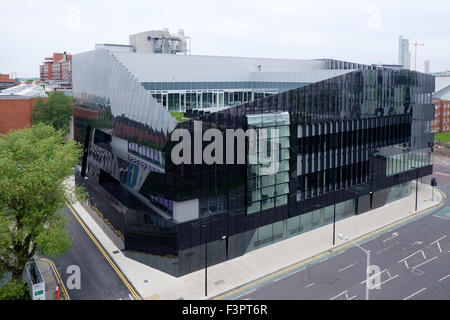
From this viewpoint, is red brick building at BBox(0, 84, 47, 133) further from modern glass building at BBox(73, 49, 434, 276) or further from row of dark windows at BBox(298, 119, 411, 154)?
row of dark windows at BBox(298, 119, 411, 154)

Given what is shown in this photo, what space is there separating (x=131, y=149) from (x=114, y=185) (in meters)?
8.70

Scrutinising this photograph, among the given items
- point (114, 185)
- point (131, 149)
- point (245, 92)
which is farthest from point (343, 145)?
point (114, 185)

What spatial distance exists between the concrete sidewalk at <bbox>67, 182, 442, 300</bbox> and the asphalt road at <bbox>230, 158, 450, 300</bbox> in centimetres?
181

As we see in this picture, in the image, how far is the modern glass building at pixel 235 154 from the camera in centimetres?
3400


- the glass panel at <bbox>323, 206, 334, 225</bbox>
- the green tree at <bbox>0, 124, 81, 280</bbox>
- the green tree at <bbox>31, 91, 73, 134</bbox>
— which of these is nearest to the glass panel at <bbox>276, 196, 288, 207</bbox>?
the glass panel at <bbox>323, 206, 334, 225</bbox>

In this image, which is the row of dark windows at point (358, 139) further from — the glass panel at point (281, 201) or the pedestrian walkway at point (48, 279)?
the pedestrian walkway at point (48, 279)

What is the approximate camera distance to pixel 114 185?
153 ft

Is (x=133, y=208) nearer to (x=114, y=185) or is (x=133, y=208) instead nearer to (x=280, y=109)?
(x=114, y=185)

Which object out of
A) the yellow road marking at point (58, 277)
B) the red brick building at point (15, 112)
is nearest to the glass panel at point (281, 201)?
the yellow road marking at point (58, 277)

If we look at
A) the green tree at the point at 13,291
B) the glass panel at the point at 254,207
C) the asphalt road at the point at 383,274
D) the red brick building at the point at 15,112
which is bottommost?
the asphalt road at the point at 383,274

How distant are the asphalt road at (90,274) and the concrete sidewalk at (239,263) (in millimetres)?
1103

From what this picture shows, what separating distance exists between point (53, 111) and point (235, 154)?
5689cm

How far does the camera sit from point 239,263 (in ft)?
119

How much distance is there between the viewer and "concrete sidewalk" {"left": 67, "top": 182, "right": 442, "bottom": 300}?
31422mm
